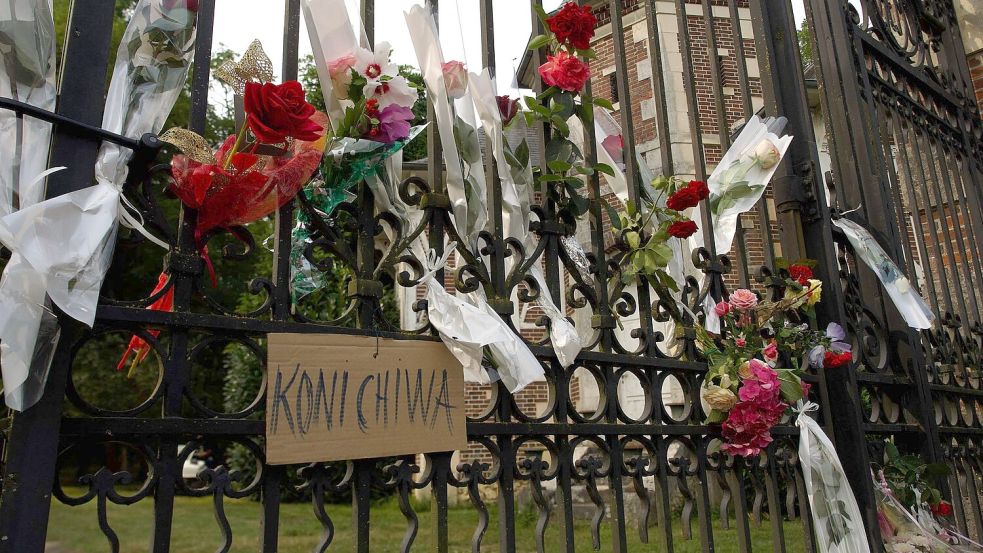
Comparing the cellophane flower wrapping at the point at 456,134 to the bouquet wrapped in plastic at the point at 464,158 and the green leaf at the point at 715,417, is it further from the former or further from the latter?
the green leaf at the point at 715,417

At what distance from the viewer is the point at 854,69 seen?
3713 mm

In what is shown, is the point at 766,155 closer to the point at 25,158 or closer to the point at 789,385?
the point at 789,385

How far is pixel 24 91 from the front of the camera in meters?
1.62

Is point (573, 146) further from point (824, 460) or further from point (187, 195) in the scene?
point (824, 460)

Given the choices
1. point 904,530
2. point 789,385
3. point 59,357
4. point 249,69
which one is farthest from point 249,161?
point 904,530

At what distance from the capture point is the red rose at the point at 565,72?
2.40 meters

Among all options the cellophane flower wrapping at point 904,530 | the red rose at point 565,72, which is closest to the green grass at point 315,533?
the cellophane flower wrapping at point 904,530

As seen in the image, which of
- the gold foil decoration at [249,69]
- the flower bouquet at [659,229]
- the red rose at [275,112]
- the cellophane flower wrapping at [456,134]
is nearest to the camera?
the red rose at [275,112]

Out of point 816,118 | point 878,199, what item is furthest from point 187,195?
point 816,118

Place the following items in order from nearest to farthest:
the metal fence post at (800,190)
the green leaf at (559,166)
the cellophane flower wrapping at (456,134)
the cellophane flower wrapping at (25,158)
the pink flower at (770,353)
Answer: the cellophane flower wrapping at (25,158) < the cellophane flower wrapping at (456,134) < the green leaf at (559,166) < the pink flower at (770,353) < the metal fence post at (800,190)

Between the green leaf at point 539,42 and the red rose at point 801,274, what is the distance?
1.41 meters

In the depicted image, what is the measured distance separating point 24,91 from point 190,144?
1.17 feet

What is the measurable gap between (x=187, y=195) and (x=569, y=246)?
3.94 feet

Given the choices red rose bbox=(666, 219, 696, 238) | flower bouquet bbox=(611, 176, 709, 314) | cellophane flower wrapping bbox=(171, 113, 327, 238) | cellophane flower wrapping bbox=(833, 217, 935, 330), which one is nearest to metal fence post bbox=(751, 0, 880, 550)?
cellophane flower wrapping bbox=(833, 217, 935, 330)
